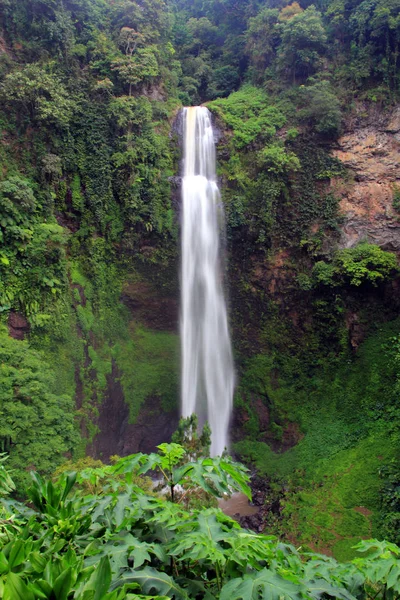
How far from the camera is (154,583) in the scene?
199 cm

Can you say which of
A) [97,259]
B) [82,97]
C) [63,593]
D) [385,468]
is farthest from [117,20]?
[63,593]

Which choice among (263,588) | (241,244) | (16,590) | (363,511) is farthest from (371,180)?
(16,590)

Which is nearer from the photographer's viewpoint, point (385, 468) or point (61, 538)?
point (61, 538)

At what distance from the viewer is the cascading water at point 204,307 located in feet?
53.0

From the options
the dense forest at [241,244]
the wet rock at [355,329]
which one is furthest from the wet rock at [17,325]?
the wet rock at [355,329]

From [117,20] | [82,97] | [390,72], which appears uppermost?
[117,20]

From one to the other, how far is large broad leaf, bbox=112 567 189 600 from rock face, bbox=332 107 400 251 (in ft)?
50.0

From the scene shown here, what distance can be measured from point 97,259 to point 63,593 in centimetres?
1449

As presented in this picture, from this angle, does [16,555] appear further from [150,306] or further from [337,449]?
[150,306]

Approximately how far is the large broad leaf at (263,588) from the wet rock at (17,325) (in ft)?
36.5

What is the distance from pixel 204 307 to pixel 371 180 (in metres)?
8.32

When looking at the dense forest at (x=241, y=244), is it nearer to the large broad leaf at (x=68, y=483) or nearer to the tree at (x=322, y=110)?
the tree at (x=322, y=110)

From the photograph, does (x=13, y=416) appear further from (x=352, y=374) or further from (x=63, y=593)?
(x=352, y=374)

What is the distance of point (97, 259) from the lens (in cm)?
1546
